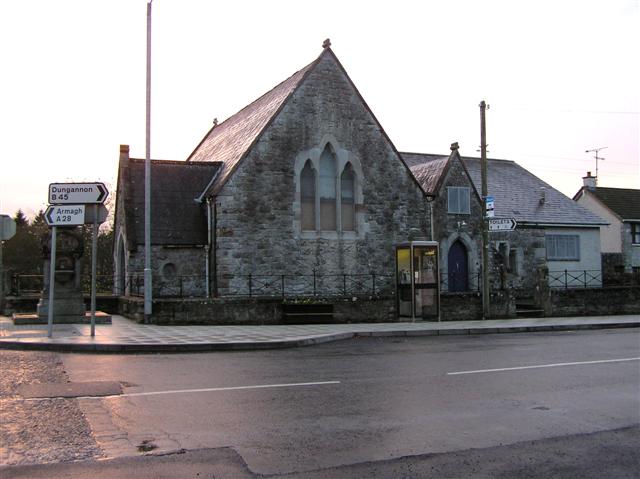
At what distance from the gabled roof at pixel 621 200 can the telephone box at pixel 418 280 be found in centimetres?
2553

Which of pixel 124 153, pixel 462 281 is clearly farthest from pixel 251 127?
pixel 462 281

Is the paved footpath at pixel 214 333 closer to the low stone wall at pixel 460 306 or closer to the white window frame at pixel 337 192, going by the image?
the low stone wall at pixel 460 306

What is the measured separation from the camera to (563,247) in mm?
34562

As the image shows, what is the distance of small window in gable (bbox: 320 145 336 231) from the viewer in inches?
997

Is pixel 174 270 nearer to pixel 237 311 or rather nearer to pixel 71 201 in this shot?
pixel 237 311

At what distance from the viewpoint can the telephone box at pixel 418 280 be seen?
70.1 feet

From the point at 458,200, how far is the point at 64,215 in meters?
19.3

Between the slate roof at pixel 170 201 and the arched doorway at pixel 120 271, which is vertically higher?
the slate roof at pixel 170 201

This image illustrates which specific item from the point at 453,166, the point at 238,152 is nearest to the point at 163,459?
the point at 238,152

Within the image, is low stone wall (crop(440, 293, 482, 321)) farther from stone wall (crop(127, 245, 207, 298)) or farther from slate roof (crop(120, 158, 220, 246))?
slate roof (crop(120, 158, 220, 246))

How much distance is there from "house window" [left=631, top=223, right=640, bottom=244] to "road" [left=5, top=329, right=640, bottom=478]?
109 feet

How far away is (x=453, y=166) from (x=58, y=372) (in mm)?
22675

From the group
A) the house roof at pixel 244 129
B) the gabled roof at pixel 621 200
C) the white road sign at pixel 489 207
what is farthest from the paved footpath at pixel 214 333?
the gabled roof at pixel 621 200

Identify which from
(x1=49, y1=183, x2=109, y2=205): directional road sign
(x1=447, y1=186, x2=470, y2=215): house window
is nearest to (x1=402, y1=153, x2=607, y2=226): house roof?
(x1=447, y1=186, x2=470, y2=215): house window
